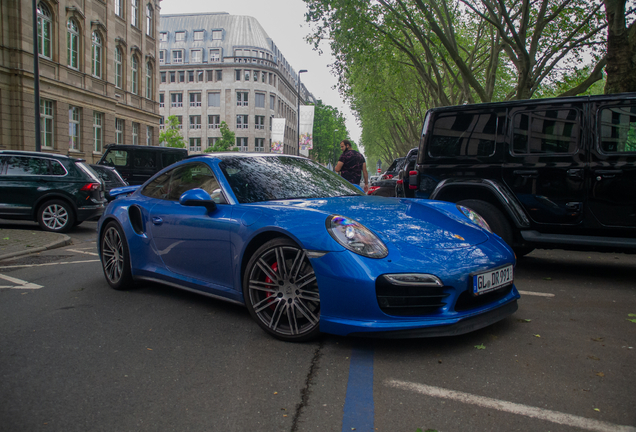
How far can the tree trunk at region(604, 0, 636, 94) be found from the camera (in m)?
10.4

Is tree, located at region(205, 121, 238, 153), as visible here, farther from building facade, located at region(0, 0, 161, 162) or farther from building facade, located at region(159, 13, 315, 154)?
building facade, located at region(0, 0, 161, 162)

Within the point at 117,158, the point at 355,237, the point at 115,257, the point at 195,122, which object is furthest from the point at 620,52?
the point at 195,122

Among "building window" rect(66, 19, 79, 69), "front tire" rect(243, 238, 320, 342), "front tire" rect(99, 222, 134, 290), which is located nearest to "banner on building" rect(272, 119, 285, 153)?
"building window" rect(66, 19, 79, 69)

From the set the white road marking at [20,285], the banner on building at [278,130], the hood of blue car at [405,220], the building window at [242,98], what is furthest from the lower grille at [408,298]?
the building window at [242,98]

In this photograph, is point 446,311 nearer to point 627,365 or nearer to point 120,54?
point 627,365

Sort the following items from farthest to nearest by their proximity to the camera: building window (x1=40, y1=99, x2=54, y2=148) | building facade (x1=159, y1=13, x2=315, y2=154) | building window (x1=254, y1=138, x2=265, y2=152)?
1. building window (x1=254, y1=138, x2=265, y2=152)
2. building facade (x1=159, y1=13, x2=315, y2=154)
3. building window (x1=40, y1=99, x2=54, y2=148)

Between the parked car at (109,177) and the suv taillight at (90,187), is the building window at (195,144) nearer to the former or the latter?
the parked car at (109,177)

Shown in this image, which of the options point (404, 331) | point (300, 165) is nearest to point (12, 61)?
point (300, 165)

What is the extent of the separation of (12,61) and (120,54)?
10.2 meters

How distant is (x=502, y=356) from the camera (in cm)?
331

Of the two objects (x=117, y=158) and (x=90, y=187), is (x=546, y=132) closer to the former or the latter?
(x=90, y=187)

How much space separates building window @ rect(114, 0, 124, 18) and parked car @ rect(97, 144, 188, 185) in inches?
677

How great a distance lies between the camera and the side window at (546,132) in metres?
5.77

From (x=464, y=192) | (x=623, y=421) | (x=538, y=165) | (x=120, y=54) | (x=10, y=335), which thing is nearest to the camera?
(x=623, y=421)
